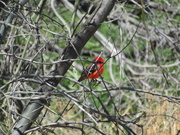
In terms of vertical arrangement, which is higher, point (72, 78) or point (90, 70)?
point (90, 70)

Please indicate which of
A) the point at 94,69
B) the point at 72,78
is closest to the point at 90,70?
the point at 72,78

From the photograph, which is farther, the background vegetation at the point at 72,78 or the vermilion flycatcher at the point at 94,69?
the background vegetation at the point at 72,78

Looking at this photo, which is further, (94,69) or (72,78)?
(94,69)

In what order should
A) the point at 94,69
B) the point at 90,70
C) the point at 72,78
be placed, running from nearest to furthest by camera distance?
1. the point at 90,70
2. the point at 72,78
3. the point at 94,69

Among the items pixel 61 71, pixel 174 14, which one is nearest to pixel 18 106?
pixel 61 71

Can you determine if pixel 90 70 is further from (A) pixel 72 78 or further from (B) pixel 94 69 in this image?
(B) pixel 94 69

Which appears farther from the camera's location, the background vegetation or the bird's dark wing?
the background vegetation

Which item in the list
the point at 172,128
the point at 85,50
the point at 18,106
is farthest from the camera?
the point at 85,50

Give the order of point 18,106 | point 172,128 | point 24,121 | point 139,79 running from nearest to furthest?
point 24,121
point 172,128
point 18,106
point 139,79

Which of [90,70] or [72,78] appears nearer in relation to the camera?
[90,70]

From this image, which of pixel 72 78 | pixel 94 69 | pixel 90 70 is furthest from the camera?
pixel 94 69

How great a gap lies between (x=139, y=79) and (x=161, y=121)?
205 centimetres

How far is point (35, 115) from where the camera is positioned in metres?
2.79

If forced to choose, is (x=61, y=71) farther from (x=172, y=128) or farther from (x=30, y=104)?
(x=172, y=128)
